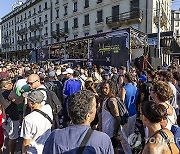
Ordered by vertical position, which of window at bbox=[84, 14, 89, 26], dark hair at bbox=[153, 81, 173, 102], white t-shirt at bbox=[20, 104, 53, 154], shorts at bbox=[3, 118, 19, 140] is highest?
window at bbox=[84, 14, 89, 26]

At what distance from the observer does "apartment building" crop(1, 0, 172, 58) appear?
26.6 meters

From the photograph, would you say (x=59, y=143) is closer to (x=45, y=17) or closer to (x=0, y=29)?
(x=45, y=17)

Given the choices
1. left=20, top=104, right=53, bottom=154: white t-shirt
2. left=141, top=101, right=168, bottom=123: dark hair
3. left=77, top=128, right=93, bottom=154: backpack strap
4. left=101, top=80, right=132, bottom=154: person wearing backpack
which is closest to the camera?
left=77, top=128, right=93, bottom=154: backpack strap

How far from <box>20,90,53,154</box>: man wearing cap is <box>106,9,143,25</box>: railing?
24.8m

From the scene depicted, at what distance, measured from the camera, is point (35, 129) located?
113 inches

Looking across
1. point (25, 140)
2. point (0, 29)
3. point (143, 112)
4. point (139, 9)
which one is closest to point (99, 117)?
Result: point (25, 140)

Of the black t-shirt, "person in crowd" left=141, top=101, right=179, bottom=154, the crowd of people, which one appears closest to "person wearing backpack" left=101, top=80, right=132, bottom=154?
the crowd of people

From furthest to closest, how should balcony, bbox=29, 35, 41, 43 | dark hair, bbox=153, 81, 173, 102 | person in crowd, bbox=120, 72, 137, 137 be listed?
balcony, bbox=29, 35, 41, 43 < person in crowd, bbox=120, 72, 137, 137 < dark hair, bbox=153, 81, 173, 102

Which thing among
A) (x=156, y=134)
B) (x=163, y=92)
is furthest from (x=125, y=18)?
(x=156, y=134)

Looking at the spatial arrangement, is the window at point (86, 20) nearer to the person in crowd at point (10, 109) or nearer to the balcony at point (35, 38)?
the balcony at point (35, 38)

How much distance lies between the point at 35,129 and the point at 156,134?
1446 mm

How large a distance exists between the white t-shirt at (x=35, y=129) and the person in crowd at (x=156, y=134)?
4.07 ft

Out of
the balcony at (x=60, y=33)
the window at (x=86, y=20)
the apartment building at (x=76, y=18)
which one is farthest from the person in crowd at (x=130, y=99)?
the balcony at (x=60, y=33)

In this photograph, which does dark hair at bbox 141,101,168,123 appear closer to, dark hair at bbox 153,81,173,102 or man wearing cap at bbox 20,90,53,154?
dark hair at bbox 153,81,173,102
